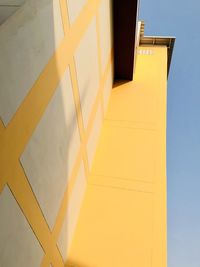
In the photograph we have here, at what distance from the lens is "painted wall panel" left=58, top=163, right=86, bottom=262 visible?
208 inches

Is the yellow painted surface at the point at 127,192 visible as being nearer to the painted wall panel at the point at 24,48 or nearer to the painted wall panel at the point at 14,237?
the painted wall panel at the point at 14,237

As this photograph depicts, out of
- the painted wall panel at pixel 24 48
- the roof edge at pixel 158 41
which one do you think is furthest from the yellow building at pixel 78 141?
the roof edge at pixel 158 41

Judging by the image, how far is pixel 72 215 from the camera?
5742 mm

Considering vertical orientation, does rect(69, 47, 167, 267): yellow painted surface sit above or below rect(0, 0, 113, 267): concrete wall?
below

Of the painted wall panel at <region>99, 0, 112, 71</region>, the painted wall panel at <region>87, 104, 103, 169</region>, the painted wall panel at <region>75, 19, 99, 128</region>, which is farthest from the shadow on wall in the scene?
the painted wall panel at <region>99, 0, 112, 71</region>

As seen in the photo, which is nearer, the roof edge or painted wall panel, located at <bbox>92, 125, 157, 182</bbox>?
painted wall panel, located at <bbox>92, 125, 157, 182</bbox>

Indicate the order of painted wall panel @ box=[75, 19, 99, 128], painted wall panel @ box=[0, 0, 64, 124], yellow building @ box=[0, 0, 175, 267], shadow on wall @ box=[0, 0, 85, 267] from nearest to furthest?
painted wall panel @ box=[0, 0, 64, 124], shadow on wall @ box=[0, 0, 85, 267], yellow building @ box=[0, 0, 175, 267], painted wall panel @ box=[75, 19, 99, 128]

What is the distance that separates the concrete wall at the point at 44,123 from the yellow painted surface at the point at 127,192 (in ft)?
1.51

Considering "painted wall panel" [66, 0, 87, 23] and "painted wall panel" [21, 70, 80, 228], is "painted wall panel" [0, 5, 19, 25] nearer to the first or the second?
"painted wall panel" [21, 70, 80, 228]

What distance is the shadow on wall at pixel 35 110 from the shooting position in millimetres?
2957

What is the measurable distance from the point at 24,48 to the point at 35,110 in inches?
29.2

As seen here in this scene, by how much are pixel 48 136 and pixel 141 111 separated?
5.42 metres

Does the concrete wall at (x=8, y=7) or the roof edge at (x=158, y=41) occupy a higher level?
the concrete wall at (x=8, y=7)

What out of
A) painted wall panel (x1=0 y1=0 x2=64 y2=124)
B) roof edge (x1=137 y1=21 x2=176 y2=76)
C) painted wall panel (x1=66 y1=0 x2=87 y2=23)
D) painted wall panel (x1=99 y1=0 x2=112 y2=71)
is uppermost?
painted wall panel (x1=0 y1=0 x2=64 y2=124)
